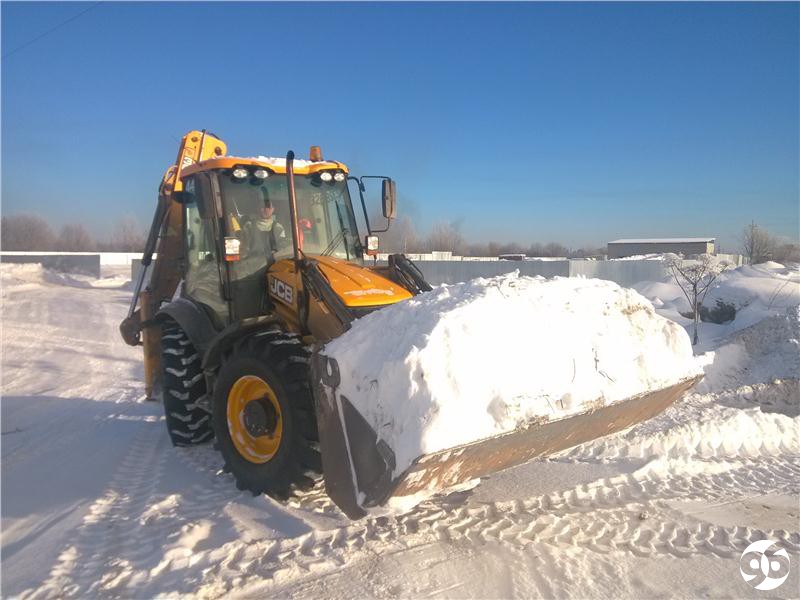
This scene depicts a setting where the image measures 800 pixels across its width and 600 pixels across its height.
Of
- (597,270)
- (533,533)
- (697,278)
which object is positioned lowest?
(533,533)

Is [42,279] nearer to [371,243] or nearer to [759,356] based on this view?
[371,243]

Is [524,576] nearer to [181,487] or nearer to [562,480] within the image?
[562,480]

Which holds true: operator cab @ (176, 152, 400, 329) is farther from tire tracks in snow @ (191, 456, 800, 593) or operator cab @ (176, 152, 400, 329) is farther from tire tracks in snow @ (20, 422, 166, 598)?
tire tracks in snow @ (191, 456, 800, 593)

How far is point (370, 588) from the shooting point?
3.13 metres

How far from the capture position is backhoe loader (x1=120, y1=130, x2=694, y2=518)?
3.29 metres

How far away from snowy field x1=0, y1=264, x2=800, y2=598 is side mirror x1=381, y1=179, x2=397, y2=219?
2.49 meters

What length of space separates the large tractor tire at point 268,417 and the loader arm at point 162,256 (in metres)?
2.38

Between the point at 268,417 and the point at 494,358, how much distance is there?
1.85 meters

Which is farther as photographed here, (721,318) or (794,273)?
(794,273)

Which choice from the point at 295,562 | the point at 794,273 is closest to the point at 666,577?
the point at 295,562

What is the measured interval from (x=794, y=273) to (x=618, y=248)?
46531 millimetres

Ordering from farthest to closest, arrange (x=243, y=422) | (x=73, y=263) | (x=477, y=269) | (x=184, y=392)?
(x=73, y=263) → (x=477, y=269) → (x=184, y=392) → (x=243, y=422)

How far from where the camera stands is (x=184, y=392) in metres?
5.46

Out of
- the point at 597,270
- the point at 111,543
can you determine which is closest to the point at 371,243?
the point at 111,543
